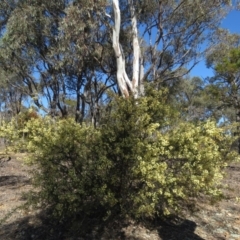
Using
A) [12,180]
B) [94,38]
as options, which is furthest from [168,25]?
[12,180]

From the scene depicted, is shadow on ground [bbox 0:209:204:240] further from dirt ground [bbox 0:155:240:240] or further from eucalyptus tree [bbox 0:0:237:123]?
eucalyptus tree [bbox 0:0:237:123]

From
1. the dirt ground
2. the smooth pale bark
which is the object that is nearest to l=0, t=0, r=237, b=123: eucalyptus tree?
the smooth pale bark

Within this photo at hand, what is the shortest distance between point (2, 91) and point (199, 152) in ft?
113

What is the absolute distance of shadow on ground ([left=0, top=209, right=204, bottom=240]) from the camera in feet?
14.7

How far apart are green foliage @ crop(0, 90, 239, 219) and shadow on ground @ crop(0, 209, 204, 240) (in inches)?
15.7

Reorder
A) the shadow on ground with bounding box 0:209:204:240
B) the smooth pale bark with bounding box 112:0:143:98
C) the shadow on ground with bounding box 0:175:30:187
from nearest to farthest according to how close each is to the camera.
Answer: the shadow on ground with bounding box 0:209:204:240
the shadow on ground with bounding box 0:175:30:187
the smooth pale bark with bounding box 112:0:143:98

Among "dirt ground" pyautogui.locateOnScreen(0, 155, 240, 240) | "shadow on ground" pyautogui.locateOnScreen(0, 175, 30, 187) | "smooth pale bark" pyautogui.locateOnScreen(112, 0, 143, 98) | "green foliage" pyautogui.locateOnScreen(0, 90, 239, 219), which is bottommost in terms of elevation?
"dirt ground" pyautogui.locateOnScreen(0, 155, 240, 240)

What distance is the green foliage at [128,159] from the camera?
3.93 metres

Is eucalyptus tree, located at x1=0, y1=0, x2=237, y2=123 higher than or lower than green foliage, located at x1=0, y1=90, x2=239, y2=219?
higher

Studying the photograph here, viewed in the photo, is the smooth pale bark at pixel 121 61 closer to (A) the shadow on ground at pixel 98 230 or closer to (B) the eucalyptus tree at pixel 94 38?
(B) the eucalyptus tree at pixel 94 38

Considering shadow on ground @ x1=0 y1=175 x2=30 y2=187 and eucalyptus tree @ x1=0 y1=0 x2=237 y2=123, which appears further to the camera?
eucalyptus tree @ x1=0 y1=0 x2=237 y2=123

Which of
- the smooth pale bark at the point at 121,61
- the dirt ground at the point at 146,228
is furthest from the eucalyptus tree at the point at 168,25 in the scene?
the dirt ground at the point at 146,228

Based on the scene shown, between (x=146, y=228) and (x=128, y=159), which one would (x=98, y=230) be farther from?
(x=128, y=159)

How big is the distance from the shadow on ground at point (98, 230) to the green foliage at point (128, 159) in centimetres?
40
